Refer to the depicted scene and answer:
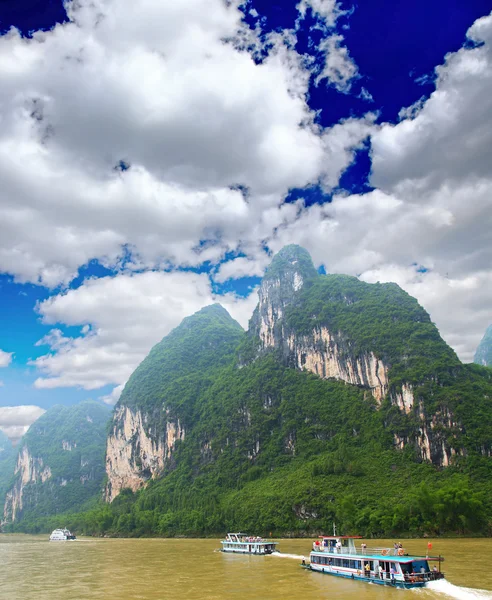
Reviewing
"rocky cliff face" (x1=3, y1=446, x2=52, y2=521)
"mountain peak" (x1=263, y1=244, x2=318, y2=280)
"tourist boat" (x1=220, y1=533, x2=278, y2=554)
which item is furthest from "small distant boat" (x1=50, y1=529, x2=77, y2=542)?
"rocky cliff face" (x1=3, y1=446, x2=52, y2=521)

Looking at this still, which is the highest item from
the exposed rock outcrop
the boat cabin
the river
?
the exposed rock outcrop

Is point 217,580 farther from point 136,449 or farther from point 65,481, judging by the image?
point 65,481

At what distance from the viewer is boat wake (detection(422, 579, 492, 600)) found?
24.0 metres

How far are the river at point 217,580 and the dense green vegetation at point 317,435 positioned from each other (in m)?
27.6

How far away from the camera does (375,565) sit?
30.6 meters

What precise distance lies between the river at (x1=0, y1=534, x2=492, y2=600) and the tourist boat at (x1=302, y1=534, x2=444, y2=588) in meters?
0.67

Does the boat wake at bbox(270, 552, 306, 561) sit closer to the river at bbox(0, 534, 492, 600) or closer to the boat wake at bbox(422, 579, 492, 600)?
the river at bbox(0, 534, 492, 600)

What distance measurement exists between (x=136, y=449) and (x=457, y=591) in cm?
12140

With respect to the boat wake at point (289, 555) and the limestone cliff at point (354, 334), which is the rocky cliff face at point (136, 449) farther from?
the boat wake at point (289, 555)

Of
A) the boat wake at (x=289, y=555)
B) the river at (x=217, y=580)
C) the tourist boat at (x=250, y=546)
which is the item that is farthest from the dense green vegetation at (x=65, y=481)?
the river at (x=217, y=580)

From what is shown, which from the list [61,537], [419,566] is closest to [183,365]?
[61,537]

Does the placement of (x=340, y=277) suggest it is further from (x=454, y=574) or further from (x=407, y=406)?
(x=454, y=574)

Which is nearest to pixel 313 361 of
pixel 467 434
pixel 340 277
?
pixel 340 277

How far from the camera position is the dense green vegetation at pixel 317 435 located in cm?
7272
